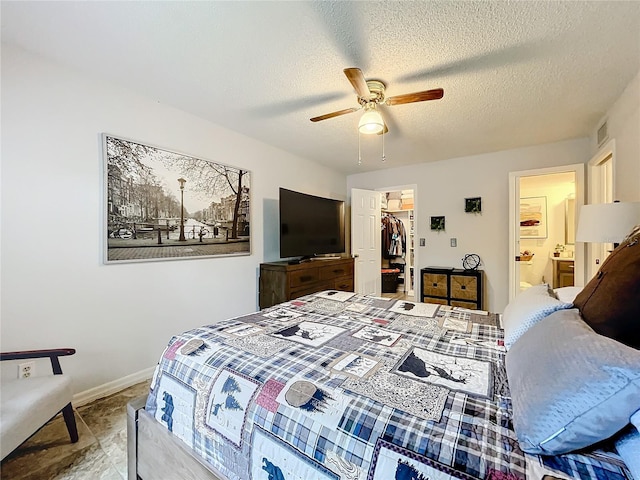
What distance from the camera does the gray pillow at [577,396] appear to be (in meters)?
0.61

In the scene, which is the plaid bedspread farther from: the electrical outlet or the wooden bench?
the electrical outlet

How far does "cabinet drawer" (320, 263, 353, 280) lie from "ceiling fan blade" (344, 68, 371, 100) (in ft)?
7.22

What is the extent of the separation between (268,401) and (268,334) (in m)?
0.50

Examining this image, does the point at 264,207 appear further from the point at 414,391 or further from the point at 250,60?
the point at 414,391

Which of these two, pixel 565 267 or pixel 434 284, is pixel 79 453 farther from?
pixel 565 267

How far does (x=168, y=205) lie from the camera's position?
2.43m

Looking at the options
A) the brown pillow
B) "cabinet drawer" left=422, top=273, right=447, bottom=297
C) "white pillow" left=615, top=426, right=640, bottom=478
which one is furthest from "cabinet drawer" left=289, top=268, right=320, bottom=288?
"white pillow" left=615, top=426, right=640, bottom=478

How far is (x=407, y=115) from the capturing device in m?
2.61

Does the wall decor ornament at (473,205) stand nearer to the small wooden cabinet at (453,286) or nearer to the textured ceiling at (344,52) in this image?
the small wooden cabinet at (453,286)

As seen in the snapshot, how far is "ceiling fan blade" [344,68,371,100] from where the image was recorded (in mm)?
1553

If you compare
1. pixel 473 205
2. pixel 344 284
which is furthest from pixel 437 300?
pixel 473 205

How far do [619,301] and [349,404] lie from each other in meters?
0.92

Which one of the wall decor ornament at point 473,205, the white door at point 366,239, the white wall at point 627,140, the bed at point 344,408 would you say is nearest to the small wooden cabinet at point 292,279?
the white door at point 366,239

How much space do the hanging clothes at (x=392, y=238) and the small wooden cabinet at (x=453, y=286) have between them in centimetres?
186
